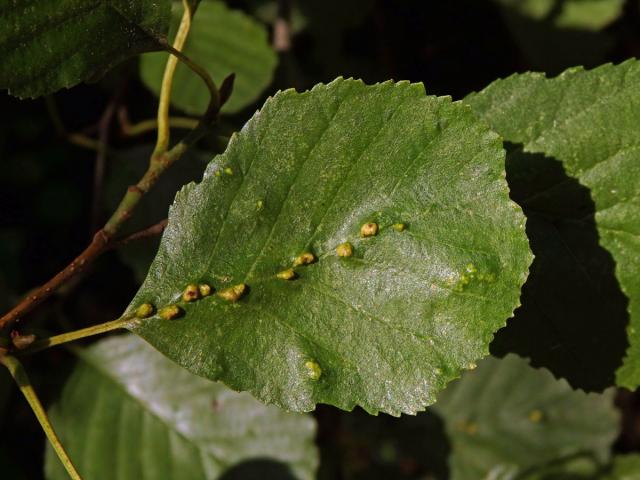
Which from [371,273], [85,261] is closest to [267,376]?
[371,273]

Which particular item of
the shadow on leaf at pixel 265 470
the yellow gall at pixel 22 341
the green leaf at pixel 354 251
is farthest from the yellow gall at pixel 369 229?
the shadow on leaf at pixel 265 470

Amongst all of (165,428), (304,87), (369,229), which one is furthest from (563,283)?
(304,87)

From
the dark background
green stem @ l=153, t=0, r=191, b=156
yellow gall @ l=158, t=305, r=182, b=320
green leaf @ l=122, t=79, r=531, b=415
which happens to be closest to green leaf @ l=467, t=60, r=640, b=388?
green leaf @ l=122, t=79, r=531, b=415

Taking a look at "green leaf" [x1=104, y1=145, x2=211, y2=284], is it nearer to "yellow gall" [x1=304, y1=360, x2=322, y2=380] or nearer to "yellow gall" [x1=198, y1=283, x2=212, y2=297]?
"yellow gall" [x1=198, y1=283, x2=212, y2=297]

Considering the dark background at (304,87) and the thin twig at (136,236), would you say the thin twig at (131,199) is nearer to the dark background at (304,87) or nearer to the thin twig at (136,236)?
the thin twig at (136,236)

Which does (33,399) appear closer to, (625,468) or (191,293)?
(191,293)

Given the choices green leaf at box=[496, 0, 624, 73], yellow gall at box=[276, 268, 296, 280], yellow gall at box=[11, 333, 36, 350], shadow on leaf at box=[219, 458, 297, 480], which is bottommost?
shadow on leaf at box=[219, 458, 297, 480]
